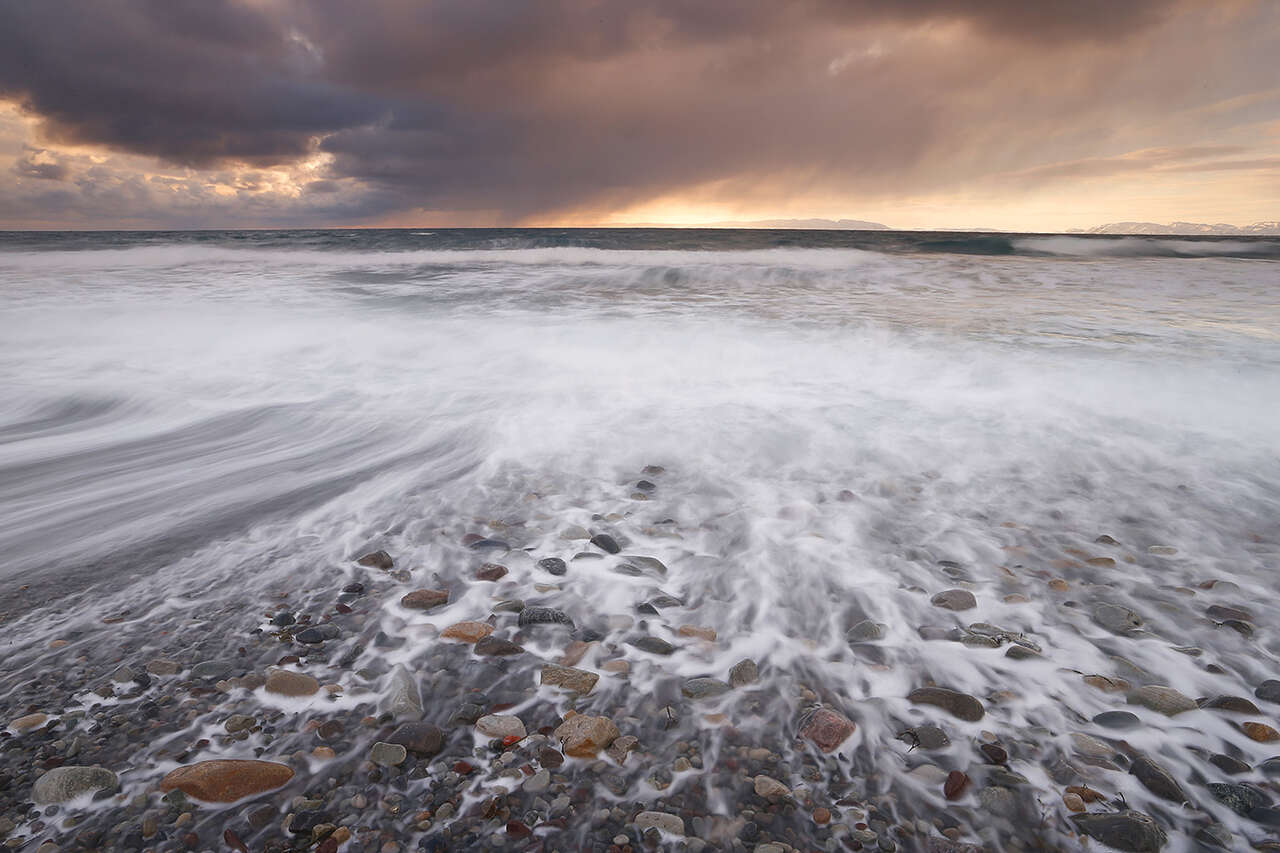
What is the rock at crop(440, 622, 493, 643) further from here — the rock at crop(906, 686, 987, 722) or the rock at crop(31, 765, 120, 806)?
the rock at crop(906, 686, 987, 722)

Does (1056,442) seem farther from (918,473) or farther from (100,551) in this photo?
(100,551)

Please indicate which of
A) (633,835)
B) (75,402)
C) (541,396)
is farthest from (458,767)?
(75,402)

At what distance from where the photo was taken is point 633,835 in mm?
1554

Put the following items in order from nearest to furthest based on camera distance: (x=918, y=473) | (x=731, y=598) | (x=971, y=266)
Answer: (x=731, y=598) < (x=918, y=473) < (x=971, y=266)

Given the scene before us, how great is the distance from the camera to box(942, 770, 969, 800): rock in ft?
5.40

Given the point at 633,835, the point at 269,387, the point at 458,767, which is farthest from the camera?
the point at 269,387

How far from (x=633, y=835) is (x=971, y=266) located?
895 inches

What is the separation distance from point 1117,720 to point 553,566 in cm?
213

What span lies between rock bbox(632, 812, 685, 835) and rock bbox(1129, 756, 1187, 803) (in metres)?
1.29

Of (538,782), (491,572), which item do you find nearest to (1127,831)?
(538,782)

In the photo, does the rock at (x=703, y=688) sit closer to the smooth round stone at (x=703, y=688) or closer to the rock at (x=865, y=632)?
the smooth round stone at (x=703, y=688)

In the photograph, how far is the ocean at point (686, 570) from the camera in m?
1.71

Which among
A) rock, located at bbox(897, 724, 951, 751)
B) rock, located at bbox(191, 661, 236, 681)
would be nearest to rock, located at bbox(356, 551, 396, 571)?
rock, located at bbox(191, 661, 236, 681)

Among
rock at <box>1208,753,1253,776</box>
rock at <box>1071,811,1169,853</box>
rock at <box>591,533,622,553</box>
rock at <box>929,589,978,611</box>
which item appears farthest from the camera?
rock at <box>591,533,622,553</box>
